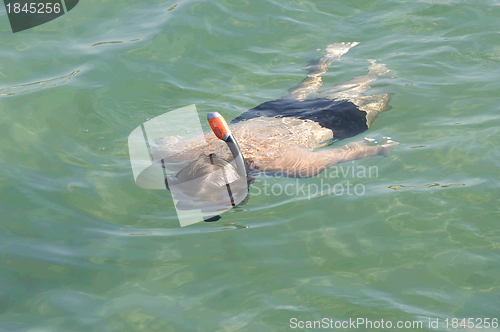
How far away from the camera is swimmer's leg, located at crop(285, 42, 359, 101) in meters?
5.48

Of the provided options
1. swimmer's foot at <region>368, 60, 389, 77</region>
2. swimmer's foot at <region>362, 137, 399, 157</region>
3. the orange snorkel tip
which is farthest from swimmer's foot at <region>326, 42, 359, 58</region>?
the orange snorkel tip

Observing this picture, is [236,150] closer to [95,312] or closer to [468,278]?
[95,312]

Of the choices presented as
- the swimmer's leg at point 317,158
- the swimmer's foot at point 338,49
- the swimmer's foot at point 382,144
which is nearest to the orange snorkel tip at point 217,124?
the swimmer's leg at point 317,158

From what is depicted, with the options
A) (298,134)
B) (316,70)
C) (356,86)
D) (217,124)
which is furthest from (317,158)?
(316,70)

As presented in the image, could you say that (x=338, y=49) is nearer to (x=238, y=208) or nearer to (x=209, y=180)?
(x=238, y=208)

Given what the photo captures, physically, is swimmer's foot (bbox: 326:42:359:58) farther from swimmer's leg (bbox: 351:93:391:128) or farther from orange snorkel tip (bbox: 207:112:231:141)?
orange snorkel tip (bbox: 207:112:231:141)

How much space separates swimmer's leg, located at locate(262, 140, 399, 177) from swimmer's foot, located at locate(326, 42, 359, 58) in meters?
2.45

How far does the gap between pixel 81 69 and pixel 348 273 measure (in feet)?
14.8

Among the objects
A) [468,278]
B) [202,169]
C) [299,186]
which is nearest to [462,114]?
[299,186]

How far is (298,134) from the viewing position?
15.1 ft

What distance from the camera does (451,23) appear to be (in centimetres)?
673

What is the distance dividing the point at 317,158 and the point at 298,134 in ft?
1.70

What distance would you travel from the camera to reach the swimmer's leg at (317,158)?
4.12 meters

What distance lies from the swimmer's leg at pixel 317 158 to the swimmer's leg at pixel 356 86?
1.02m
